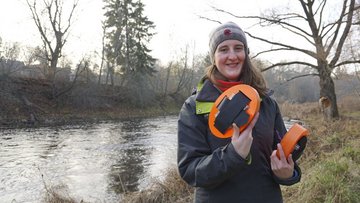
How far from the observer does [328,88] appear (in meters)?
19.4

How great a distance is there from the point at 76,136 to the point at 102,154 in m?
5.36

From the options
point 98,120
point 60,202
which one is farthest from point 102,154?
point 98,120

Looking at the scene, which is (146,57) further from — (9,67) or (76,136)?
(76,136)

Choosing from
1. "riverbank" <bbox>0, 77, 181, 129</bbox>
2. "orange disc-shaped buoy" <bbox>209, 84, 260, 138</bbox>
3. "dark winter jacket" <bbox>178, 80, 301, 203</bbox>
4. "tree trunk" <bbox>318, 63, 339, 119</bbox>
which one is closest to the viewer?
"orange disc-shaped buoy" <bbox>209, 84, 260, 138</bbox>

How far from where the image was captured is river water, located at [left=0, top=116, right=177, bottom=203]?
8.73 metres

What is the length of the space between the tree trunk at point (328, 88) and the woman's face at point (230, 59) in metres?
18.1

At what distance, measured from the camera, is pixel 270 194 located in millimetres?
1947

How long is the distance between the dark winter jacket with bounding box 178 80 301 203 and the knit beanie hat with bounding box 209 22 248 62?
256 millimetres

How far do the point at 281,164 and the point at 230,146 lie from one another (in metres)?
0.38

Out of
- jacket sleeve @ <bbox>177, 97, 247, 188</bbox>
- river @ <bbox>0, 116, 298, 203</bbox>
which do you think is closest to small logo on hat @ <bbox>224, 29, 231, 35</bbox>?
jacket sleeve @ <bbox>177, 97, 247, 188</bbox>

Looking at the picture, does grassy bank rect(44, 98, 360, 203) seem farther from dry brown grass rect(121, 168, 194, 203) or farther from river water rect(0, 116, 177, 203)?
river water rect(0, 116, 177, 203)

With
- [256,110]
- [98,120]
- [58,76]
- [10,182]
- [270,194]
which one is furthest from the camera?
[58,76]

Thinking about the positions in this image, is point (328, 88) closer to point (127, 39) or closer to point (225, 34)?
point (225, 34)

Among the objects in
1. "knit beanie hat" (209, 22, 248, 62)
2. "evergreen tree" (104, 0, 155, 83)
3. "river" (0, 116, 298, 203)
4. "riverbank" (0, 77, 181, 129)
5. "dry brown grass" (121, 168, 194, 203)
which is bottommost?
"river" (0, 116, 298, 203)
